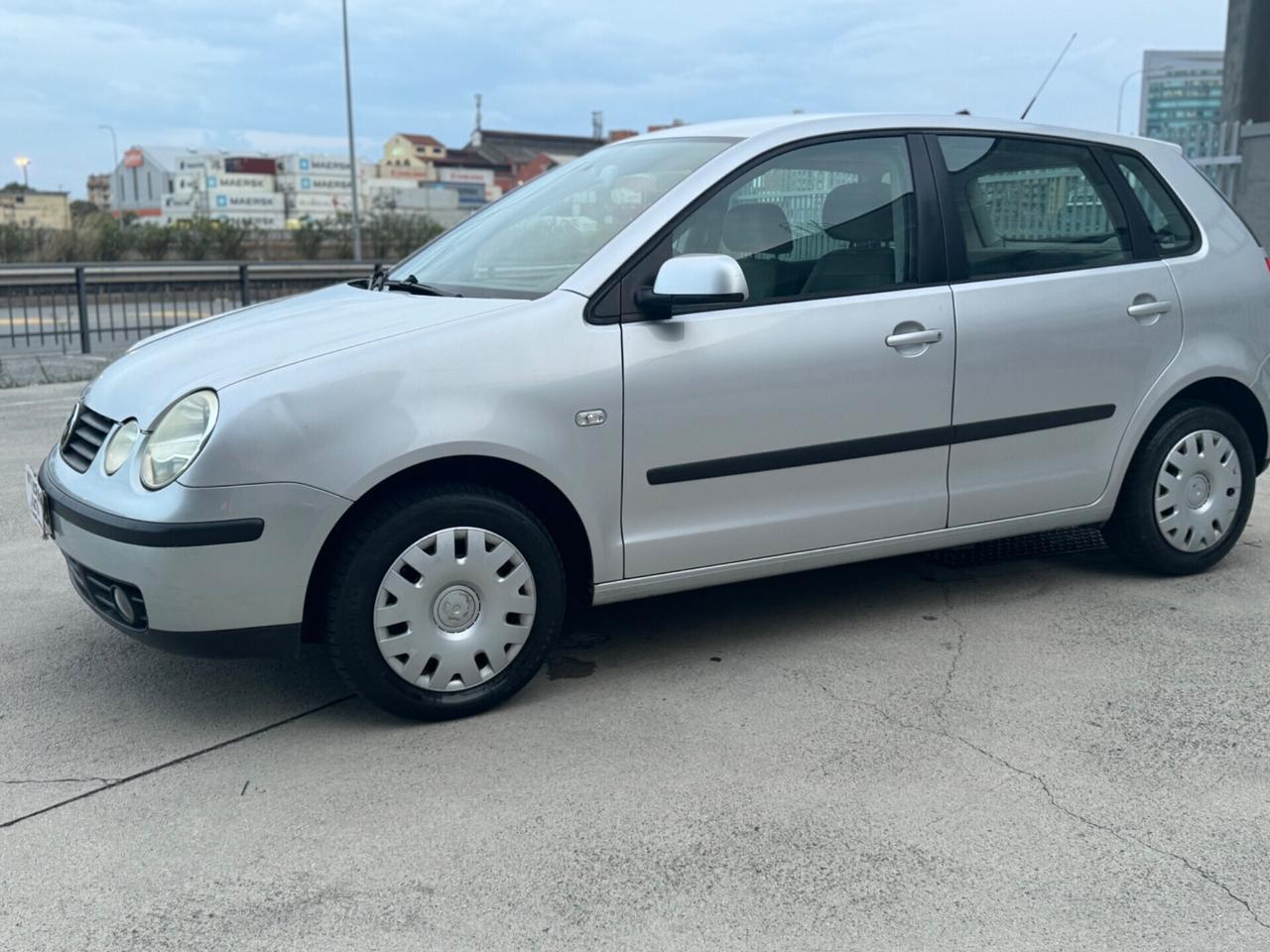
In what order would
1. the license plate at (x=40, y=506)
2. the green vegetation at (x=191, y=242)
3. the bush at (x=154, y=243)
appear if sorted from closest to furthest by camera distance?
the license plate at (x=40, y=506) → the green vegetation at (x=191, y=242) → the bush at (x=154, y=243)

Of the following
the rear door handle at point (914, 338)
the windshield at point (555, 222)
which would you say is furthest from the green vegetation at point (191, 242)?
the rear door handle at point (914, 338)

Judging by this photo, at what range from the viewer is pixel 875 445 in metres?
4.07

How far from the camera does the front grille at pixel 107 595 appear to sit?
3.39m

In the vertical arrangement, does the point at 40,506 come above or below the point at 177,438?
below

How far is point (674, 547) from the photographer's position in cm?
385

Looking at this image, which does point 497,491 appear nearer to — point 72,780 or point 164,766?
point 164,766

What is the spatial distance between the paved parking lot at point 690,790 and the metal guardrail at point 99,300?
10402 mm

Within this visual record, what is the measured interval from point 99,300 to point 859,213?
41.1 feet

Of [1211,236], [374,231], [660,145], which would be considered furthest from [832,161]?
[374,231]

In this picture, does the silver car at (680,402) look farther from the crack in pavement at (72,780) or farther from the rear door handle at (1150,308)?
the crack in pavement at (72,780)

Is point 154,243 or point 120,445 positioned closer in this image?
point 120,445

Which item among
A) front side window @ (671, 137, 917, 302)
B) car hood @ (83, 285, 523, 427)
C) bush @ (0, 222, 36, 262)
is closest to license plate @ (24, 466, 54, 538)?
car hood @ (83, 285, 523, 427)

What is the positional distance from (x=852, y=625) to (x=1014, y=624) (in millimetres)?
559

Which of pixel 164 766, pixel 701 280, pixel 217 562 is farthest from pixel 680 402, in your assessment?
pixel 164 766
